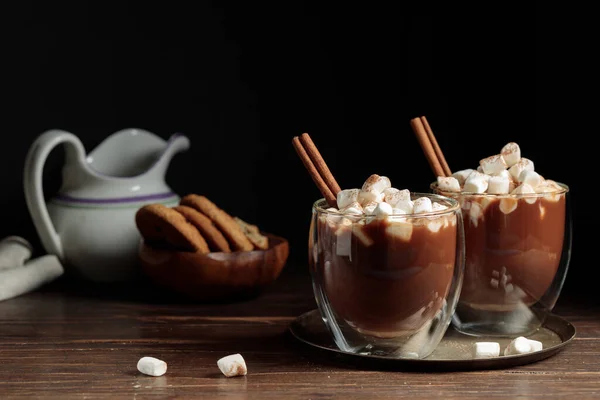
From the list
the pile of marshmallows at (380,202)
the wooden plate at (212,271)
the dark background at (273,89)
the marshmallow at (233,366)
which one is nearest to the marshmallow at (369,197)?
the pile of marshmallows at (380,202)

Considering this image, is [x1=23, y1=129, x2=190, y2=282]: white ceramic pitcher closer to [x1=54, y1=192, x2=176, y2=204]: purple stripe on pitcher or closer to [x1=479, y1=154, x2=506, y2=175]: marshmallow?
[x1=54, y1=192, x2=176, y2=204]: purple stripe on pitcher

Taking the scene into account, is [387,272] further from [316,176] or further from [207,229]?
[207,229]

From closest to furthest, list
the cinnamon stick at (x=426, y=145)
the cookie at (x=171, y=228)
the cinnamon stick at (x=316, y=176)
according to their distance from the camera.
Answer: the cinnamon stick at (x=316, y=176) → the cinnamon stick at (x=426, y=145) → the cookie at (x=171, y=228)

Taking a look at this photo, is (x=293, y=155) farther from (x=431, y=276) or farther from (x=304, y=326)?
(x=431, y=276)

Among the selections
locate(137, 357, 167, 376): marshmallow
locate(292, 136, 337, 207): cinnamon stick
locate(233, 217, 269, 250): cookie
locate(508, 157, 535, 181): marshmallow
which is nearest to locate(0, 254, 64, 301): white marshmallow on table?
locate(233, 217, 269, 250): cookie

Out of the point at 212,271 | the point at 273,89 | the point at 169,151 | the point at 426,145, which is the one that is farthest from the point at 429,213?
the point at 273,89

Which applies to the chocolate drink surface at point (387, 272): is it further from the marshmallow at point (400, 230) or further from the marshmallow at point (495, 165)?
the marshmallow at point (495, 165)

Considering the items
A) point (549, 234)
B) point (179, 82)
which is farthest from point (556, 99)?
point (179, 82)
